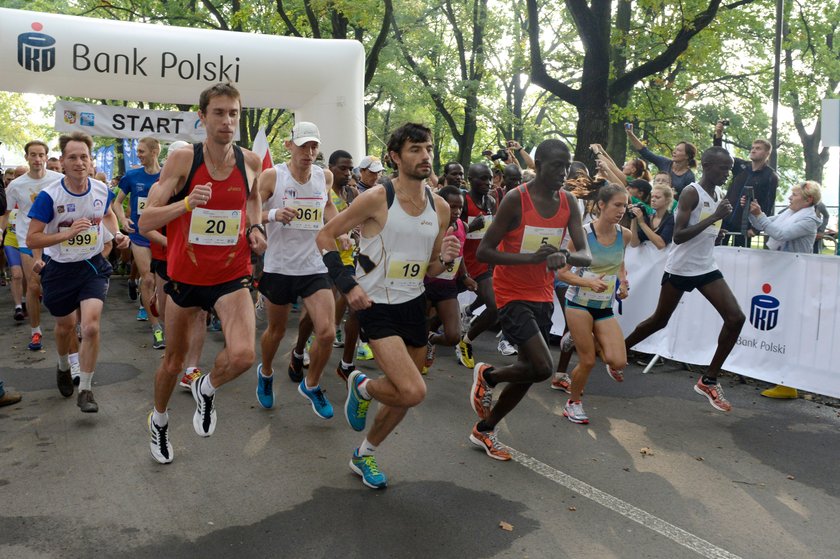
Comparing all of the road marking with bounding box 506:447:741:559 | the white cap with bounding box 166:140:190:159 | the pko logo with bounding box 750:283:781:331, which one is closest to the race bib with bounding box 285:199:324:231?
the white cap with bounding box 166:140:190:159

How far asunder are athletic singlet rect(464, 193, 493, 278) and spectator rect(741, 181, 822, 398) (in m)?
2.55

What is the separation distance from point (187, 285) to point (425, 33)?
87.9 ft

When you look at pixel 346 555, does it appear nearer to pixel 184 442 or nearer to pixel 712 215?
pixel 184 442

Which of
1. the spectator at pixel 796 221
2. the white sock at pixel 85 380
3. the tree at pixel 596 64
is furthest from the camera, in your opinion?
the tree at pixel 596 64

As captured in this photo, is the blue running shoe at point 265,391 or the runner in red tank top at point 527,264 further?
the blue running shoe at point 265,391

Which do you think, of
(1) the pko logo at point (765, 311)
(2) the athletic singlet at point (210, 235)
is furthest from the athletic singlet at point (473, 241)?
(2) the athletic singlet at point (210, 235)

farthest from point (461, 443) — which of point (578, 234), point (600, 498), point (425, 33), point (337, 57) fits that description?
point (425, 33)

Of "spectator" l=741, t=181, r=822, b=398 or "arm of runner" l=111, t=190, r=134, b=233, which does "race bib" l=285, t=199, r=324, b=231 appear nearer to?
"arm of runner" l=111, t=190, r=134, b=233

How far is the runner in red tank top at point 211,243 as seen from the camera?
4.53 metres

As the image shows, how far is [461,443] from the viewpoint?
566 centimetres

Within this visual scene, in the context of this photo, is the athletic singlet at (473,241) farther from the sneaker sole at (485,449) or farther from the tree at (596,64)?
the tree at (596,64)

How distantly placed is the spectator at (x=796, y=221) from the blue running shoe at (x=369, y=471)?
175 inches

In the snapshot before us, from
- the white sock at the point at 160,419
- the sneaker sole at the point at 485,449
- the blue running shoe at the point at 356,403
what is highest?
the blue running shoe at the point at 356,403

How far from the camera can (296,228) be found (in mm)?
6355
